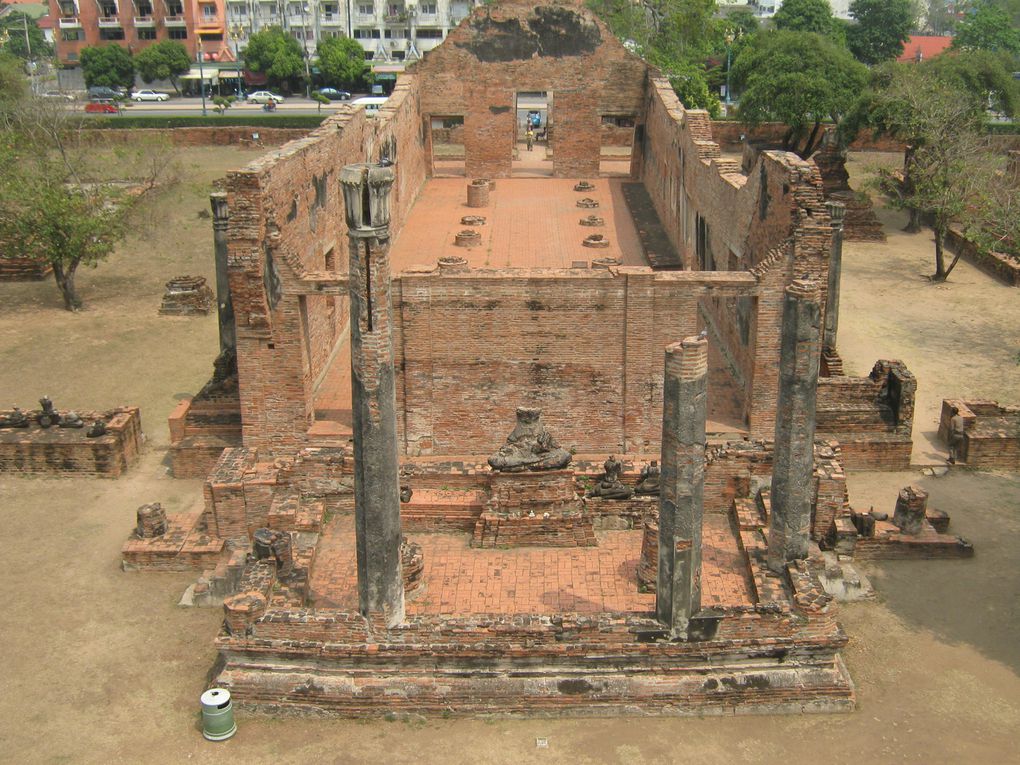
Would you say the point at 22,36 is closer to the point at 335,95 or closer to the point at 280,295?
the point at 335,95

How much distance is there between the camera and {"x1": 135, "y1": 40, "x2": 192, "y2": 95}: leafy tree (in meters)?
69.2

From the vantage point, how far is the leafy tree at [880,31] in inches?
2648

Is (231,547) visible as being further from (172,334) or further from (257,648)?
(172,334)

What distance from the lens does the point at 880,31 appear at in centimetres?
6750

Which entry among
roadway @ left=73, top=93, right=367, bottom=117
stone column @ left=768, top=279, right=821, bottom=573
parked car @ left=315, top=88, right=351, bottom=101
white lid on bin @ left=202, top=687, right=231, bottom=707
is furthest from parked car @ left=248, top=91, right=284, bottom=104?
white lid on bin @ left=202, top=687, right=231, bottom=707

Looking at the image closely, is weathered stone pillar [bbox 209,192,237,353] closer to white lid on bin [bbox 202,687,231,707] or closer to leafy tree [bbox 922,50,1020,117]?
white lid on bin [bbox 202,687,231,707]

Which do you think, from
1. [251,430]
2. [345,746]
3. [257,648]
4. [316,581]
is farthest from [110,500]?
[345,746]

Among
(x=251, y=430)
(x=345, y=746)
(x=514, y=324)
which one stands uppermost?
(x=514, y=324)

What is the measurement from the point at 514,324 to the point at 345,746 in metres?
6.76

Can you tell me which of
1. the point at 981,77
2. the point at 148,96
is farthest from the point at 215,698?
the point at 148,96

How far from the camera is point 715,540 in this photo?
49.5 ft

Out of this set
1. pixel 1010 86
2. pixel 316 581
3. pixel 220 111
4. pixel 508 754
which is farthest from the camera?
pixel 220 111

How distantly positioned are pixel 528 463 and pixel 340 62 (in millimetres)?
55615

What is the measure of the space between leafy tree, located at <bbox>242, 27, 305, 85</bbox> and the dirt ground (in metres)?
49.7
